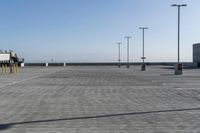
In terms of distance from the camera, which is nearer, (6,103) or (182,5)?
(6,103)

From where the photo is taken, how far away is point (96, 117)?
12.8m

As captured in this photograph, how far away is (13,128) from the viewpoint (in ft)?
35.3

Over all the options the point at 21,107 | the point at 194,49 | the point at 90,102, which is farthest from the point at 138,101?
the point at 194,49

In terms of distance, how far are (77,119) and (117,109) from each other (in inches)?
106

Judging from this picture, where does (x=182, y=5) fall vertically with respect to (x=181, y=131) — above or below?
above

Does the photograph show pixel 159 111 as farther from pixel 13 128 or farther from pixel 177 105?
pixel 13 128

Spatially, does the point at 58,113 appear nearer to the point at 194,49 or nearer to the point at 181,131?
the point at 181,131

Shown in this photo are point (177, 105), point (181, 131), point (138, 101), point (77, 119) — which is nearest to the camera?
point (181, 131)

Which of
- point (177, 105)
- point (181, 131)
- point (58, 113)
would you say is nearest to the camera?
point (181, 131)

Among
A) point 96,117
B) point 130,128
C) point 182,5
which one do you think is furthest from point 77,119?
point 182,5

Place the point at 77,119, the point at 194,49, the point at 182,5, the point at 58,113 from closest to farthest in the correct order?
the point at 77,119
the point at 58,113
the point at 182,5
the point at 194,49

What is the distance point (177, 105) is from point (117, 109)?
2658 millimetres

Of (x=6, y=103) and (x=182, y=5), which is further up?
(x=182, y=5)

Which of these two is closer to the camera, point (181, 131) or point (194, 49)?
point (181, 131)
